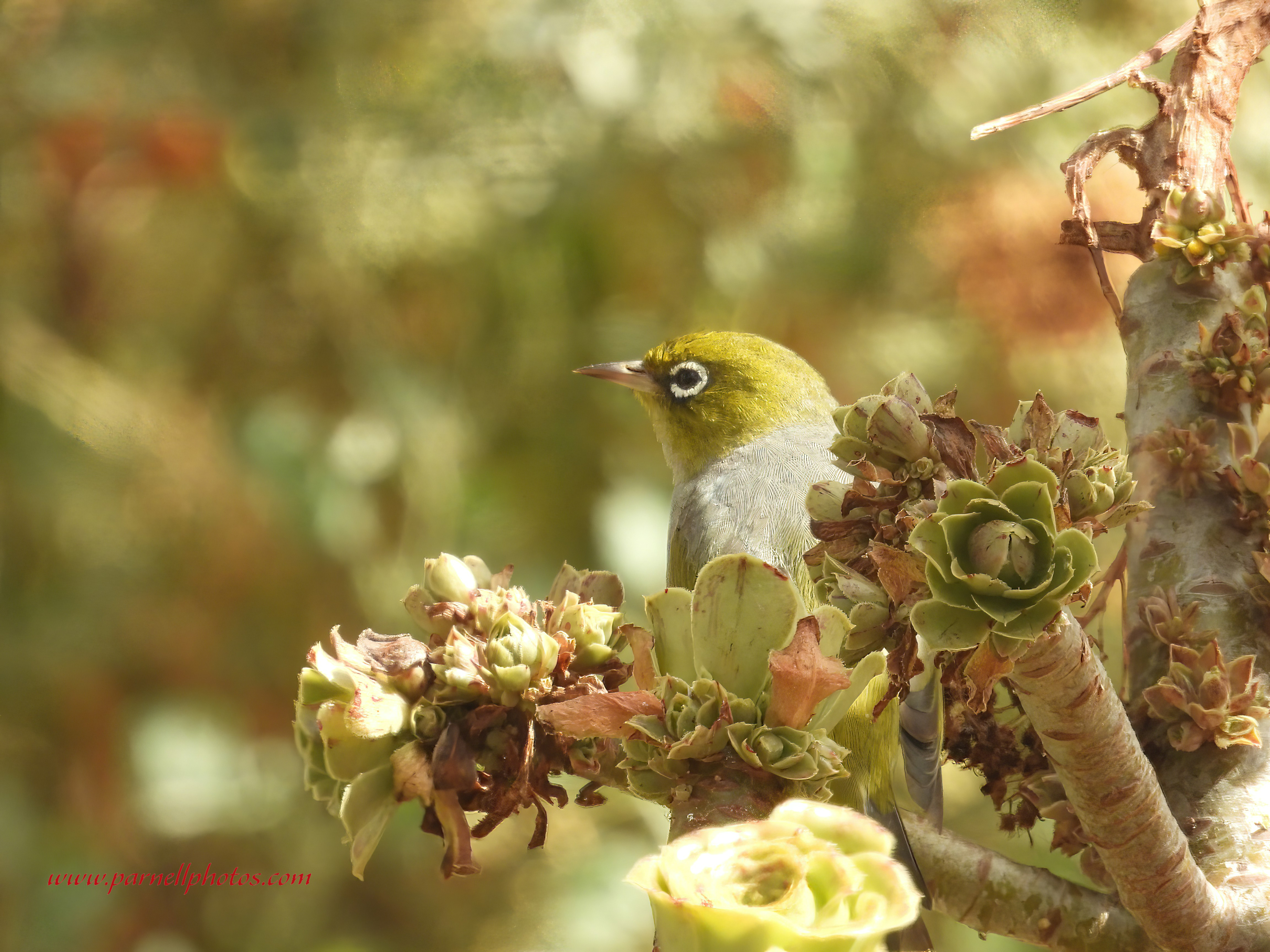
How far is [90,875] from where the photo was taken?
1.75m

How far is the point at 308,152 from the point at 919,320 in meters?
1.10

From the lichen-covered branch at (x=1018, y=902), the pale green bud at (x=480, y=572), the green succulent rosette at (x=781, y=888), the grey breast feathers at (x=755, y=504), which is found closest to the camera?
the green succulent rosette at (x=781, y=888)

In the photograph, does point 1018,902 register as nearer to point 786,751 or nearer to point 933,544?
point 786,751

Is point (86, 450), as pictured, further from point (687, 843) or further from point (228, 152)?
point (687, 843)

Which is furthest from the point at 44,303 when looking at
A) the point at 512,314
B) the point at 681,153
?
the point at 681,153

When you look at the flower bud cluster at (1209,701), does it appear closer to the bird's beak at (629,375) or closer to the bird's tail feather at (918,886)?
the bird's tail feather at (918,886)

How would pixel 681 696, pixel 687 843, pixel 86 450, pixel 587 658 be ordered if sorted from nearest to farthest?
pixel 687 843 < pixel 681 696 < pixel 587 658 < pixel 86 450

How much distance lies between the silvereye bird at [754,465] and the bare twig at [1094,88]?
1.27 feet

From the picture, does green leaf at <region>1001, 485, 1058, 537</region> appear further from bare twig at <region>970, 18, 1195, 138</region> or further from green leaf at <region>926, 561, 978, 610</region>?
bare twig at <region>970, 18, 1195, 138</region>

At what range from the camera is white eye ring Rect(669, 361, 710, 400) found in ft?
5.26

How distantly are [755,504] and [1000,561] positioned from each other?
0.91 metres

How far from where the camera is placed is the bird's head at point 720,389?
5.18 ft
